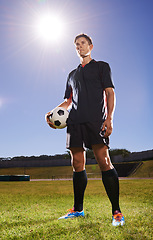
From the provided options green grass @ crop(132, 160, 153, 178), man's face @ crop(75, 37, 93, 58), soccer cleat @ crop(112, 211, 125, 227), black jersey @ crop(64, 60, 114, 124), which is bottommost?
green grass @ crop(132, 160, 153, 178)

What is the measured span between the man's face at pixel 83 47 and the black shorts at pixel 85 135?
146 centimetres

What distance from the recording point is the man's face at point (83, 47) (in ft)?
13.0

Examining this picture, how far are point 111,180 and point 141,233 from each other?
85 cm

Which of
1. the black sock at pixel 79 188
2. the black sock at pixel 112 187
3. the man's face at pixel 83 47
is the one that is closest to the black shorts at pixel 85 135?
the black sock at pixel 112 187

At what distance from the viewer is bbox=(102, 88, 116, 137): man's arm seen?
3.34 meters

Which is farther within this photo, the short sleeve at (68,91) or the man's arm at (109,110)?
the short sleeve at (68,91)

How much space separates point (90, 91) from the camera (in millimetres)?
3668

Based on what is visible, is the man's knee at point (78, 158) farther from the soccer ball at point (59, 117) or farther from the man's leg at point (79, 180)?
the soccer ball at point (59, 117)

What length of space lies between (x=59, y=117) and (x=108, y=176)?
1.41 meters

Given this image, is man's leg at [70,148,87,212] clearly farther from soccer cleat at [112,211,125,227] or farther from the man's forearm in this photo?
the man's forearm

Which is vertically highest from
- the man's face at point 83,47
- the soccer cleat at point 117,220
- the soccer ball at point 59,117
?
the man's face at point 83,47

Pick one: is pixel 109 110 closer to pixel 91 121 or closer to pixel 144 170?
pixel 91 121

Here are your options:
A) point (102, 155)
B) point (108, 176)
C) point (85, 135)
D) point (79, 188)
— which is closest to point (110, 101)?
point (85, 135)

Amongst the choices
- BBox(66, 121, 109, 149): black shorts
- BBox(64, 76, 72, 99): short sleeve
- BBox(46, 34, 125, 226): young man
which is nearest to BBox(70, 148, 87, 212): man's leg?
BBox(46, 34, 125, 226): young man
